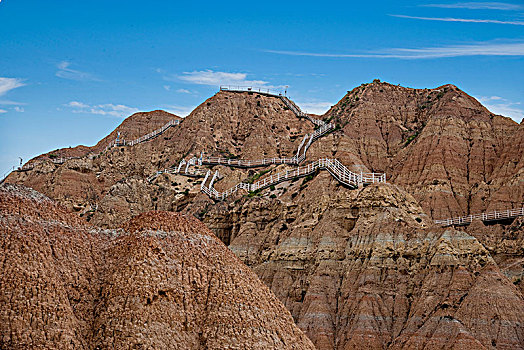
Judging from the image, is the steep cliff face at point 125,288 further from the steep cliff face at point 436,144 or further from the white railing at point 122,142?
the white railing at point 122,142

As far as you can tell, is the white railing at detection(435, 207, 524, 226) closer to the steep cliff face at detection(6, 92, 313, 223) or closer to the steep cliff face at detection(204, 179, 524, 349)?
the steep cliff face at detection(204, 179, 524, 349)

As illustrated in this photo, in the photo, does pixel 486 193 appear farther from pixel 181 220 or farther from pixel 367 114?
pixel 181 220

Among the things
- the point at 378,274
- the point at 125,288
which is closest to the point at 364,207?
the point at 378,274

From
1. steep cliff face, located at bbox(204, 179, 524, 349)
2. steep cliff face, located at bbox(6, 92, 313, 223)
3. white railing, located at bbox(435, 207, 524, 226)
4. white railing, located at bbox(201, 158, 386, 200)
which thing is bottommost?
steep cliff face, located at bbox(204, 179, 524, 349)

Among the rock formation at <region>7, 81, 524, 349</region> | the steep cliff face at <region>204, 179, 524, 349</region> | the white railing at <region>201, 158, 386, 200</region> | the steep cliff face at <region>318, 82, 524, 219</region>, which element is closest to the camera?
the steep cliff face at <region>204, 179, 524, 349</region>

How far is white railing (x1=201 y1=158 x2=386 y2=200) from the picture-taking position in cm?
9350

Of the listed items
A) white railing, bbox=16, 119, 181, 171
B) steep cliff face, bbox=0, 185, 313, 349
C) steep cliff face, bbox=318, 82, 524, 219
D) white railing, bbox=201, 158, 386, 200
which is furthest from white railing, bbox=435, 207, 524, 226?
steep cliff face, bbox=0, 185, 313, 349

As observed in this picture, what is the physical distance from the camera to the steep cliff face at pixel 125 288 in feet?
154

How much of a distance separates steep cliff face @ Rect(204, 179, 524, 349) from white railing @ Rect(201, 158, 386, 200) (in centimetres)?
141

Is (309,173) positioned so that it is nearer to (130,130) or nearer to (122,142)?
(122,142)

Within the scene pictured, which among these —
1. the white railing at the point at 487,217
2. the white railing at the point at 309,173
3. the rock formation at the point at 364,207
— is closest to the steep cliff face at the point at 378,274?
the rock formation at the point at 364,207

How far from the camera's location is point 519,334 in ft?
250

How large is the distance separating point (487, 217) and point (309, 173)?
861 inches

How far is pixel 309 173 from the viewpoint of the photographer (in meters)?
100
